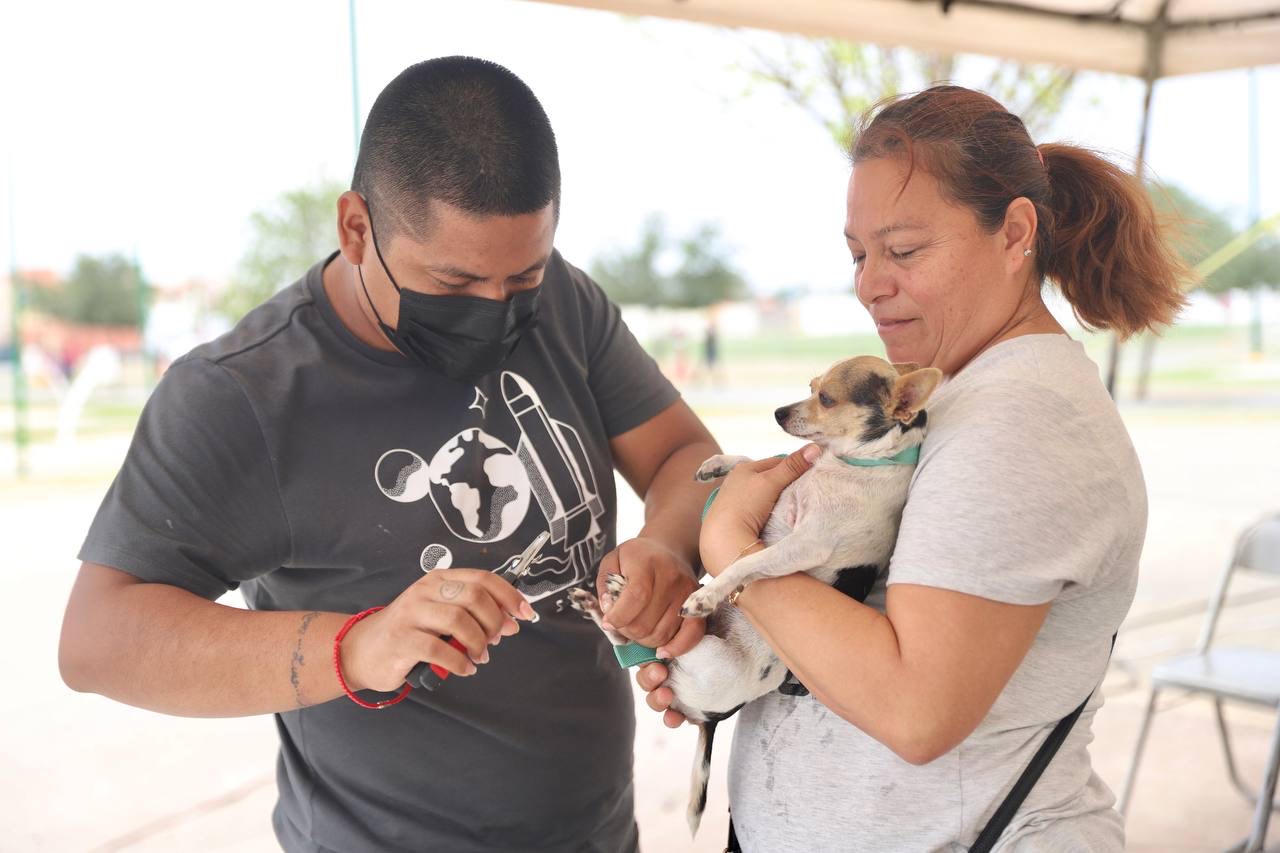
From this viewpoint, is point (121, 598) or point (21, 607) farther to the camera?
point (21, 607)

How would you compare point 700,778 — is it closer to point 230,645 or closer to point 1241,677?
point 230,645

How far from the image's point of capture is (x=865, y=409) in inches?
58.3

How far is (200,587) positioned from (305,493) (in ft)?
0.60

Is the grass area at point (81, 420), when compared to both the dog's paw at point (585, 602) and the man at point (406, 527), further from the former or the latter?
the dog's paw at point (585, 602)

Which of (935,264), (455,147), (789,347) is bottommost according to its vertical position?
(789,347)

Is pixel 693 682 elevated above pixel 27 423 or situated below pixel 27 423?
above

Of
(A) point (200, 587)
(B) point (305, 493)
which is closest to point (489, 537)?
(B) point (305, 493)

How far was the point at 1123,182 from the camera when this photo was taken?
157cm

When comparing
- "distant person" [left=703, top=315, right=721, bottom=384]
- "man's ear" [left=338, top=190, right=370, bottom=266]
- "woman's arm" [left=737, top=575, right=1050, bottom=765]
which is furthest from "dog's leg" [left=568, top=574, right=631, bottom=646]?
"distant person" [left=703, top=315, right=721, bottom=384]

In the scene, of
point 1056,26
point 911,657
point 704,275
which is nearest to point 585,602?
point 911,657

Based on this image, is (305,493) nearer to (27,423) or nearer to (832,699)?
(832,699)

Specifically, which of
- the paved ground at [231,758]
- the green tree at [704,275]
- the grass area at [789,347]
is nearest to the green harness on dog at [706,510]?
the paved ground at [231,758]

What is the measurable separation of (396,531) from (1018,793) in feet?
2.99

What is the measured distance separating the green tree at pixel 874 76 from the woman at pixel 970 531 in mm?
5571
